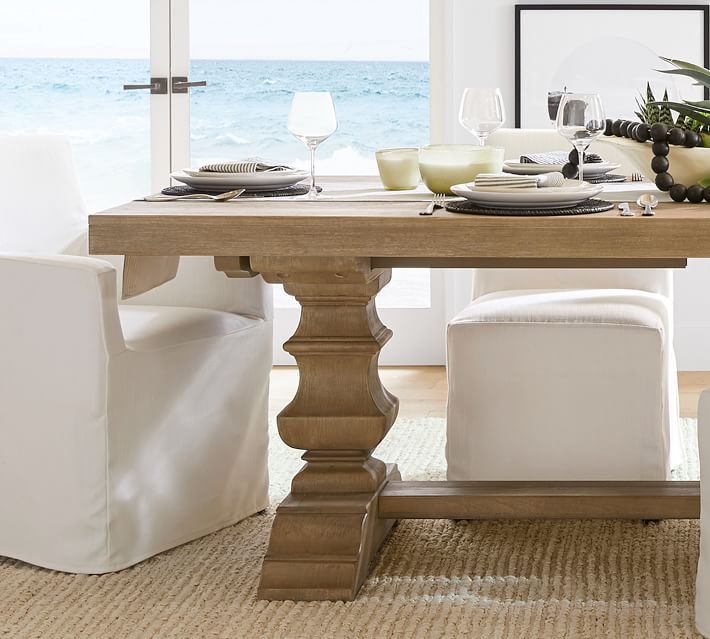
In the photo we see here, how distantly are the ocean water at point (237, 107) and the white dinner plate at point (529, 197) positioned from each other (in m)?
2.39

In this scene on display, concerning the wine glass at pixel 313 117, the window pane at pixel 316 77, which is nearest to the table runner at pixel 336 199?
the wine glass at pixel 313 117

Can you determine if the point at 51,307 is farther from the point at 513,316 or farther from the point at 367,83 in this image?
the point at 367,83

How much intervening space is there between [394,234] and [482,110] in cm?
56

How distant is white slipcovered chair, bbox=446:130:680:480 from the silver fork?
1.24 feet

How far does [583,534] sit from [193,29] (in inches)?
104

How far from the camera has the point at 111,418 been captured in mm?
2236

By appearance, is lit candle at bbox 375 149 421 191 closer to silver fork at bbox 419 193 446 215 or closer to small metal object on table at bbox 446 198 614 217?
silver fork at bbox 419 193 446 215

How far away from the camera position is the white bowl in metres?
2.11

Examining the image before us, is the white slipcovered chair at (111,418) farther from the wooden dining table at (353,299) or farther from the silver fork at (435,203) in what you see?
the silver fork at (435,203)

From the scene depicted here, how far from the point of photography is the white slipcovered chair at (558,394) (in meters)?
2.57

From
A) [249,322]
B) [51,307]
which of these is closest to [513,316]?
[249,322]

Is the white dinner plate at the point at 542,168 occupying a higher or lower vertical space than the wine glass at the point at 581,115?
lower

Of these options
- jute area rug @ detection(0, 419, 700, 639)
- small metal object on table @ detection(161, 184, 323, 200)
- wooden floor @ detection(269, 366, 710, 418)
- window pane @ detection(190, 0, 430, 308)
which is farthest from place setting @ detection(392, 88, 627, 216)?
window pane @ detection(190, 0, 430, 308)

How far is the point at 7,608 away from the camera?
2135mm
